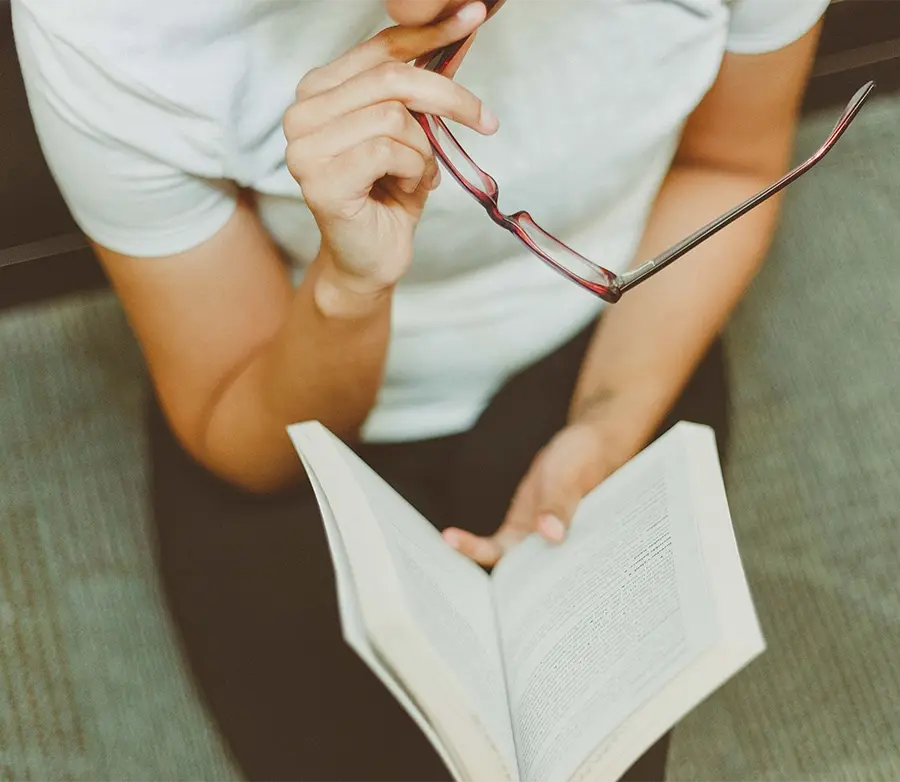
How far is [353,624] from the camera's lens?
0.43 m

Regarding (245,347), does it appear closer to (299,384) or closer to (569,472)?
(299,384)

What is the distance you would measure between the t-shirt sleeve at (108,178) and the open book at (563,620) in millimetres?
158

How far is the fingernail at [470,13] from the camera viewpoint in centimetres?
42

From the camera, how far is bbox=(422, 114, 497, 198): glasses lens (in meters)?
0.46

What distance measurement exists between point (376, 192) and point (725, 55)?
0.32 meters

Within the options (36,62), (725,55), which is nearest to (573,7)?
(725,55)

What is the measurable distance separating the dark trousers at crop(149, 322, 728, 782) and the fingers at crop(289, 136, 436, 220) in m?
0.35

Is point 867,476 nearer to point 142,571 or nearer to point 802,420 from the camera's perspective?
point 802,420

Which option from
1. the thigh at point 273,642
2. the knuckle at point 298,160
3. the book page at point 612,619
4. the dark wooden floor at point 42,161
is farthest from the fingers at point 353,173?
the dark wooden floor at point 42,161

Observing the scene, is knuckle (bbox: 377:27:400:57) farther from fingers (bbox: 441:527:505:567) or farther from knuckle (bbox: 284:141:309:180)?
fingers (bbox: 441:527:505:567)

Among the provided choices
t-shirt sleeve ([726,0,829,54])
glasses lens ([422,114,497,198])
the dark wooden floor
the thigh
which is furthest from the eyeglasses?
the dark wooden floor

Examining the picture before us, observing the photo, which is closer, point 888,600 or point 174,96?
point 174,96

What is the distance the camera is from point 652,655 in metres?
0.49

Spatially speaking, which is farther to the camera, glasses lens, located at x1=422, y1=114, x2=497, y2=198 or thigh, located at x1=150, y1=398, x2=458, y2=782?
thigh, located at x1=150, y1=398, x2=458, y2=782
